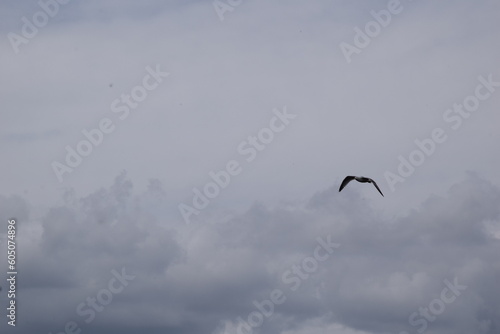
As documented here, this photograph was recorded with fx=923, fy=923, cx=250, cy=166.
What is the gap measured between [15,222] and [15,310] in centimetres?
1156

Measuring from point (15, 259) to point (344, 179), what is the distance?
42.2 m

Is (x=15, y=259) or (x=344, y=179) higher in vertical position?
(x=15, y=259)

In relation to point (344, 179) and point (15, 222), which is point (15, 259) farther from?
point (344, 179)

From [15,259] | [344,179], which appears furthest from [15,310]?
[344,179]

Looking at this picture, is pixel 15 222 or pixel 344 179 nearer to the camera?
pixel 344 179

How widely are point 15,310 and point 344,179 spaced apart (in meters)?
43.3

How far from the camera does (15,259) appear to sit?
11488cm

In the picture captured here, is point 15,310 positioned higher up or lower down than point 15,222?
lower down

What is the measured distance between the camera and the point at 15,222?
118m

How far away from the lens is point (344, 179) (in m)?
106

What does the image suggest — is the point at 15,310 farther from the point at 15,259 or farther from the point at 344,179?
the point at 344,179

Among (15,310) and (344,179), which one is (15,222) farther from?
(344,179)

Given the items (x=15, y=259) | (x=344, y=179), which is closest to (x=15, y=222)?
(x=15, y=259)

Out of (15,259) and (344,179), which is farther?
(15,259)
